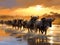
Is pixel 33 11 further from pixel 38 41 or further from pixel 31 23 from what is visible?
pixel 38 41

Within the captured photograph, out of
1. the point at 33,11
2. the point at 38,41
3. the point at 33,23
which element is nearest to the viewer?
the point at 38,41

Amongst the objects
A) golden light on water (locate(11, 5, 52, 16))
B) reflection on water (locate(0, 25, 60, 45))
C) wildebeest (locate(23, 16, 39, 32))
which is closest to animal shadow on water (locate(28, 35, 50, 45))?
reflection on water (locate(0, 25, 60, 45))

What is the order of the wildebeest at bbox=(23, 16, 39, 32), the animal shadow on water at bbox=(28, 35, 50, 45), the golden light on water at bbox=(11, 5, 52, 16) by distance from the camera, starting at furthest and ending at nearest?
the golden light on water at bbox=(11, 5, 52, 16) → the wildebeest at bbox=(23, 16, 39, 32) → the animal shadow on water at bbox=(28, 35, 50, 45)

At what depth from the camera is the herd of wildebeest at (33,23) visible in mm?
2051

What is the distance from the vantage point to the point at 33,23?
7.26 feet

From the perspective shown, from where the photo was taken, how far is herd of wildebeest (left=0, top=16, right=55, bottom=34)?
6.73ft

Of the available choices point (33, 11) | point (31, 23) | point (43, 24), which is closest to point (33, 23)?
point (31, 23)

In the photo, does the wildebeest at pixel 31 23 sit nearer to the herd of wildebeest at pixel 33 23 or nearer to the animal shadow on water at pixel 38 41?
the herd of wildebeest at pixel 33 23

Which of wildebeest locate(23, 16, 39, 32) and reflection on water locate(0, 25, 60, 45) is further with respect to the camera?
wildebeest locate(23, 16, 39, 32)

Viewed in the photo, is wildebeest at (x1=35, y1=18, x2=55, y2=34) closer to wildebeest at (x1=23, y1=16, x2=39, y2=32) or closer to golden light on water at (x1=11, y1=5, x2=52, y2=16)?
wildebeest at (x1=23, y1=16, x2=39, y2=32)

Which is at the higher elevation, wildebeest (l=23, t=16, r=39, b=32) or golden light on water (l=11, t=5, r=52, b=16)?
golden light on water (l=11, t=5, r=52, b=16)

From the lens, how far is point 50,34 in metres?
2.19

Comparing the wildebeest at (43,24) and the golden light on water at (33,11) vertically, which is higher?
the golden light on water at (33,11)

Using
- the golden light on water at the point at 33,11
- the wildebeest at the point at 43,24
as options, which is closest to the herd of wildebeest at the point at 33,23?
the wildebeest at the point at 43,24
